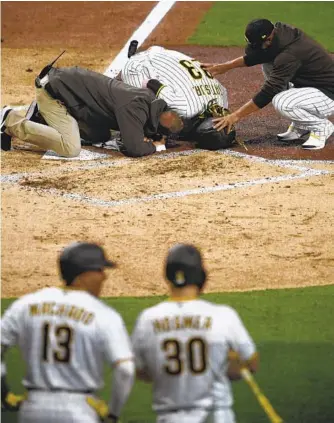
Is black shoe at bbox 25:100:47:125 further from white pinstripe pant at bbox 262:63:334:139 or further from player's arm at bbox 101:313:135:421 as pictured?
player's arm at bbox 101:313:135:421

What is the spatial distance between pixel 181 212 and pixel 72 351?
542cm

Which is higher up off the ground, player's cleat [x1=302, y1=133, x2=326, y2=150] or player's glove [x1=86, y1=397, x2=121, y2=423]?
Answer: player's cleat [x1=302, y1=133, x2=326, y2=150]

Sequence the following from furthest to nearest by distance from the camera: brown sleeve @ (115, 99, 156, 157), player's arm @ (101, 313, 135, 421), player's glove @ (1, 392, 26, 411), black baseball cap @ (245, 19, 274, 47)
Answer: black baseball cap @ (245, 19, 274, 47) < brown sleeve @ (115, 99, 156, 157) < player's glove @ (1, 392, 26, 411) < player's arm @ (101, 313, 135, 421)

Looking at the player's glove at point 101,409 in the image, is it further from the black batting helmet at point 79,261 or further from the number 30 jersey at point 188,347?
the black batting helmet at point 79,261

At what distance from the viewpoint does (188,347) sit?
21.0 ft

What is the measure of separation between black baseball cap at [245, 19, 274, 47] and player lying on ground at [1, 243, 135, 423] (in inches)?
272

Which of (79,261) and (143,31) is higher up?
(143,31)

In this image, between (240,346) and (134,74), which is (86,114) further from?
(240,346)

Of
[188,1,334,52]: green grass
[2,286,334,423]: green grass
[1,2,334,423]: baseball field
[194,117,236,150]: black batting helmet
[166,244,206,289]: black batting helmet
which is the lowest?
[2,286,334,423]: green grass

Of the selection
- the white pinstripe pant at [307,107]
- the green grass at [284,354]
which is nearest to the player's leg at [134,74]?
the white pinstripe pant at [307,107]

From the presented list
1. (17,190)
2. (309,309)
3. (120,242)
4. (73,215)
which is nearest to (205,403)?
(309,309)

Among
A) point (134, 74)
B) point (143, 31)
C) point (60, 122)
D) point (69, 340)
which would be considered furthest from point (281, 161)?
point (69, 340)

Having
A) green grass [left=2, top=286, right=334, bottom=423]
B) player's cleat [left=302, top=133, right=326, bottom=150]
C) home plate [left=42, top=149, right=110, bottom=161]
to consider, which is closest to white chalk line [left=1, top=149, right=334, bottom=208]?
home plate [left=42, top=149, right=110, bottom=161]

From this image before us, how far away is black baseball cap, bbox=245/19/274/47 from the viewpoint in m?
13.0
